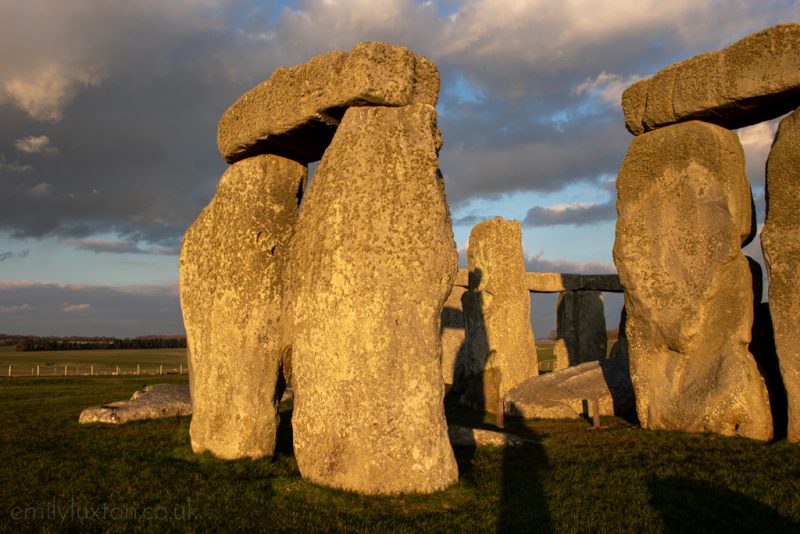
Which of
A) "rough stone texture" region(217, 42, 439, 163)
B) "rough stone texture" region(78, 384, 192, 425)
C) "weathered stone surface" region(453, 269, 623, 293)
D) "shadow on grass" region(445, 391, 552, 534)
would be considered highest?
"rough stone texture" region(217, 42, 439, 163)

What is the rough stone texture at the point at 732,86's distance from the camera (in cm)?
973

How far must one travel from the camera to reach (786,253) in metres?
9.86

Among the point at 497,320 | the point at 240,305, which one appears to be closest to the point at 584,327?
the point at 497,320

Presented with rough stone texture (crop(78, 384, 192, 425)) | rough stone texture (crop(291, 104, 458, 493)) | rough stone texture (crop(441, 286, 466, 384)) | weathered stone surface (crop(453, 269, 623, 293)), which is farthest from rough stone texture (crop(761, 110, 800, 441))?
weathered stone surface (crop(453, 269, 623, 293))

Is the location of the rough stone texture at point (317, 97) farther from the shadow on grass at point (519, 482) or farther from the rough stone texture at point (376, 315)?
the shadow on grass at point (519, 482)

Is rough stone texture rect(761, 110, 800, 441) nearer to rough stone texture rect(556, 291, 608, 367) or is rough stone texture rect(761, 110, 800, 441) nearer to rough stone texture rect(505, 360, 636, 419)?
rough stone texture rect(505, 360, 636, 419)

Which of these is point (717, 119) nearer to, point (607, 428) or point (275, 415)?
point (607, 428)

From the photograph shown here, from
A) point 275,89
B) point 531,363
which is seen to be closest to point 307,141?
point 275,89

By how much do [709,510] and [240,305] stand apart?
552 centimetres

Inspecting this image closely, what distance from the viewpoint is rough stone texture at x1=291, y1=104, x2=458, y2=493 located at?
21.1ft

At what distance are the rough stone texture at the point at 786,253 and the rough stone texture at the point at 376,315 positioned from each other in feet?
19.6

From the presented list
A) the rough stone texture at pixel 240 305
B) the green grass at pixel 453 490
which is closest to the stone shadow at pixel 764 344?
the green grass at pixel 453 490

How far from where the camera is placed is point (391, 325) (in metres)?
6.50

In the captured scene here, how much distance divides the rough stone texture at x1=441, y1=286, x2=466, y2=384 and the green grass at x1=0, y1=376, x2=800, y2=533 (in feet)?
42.4
